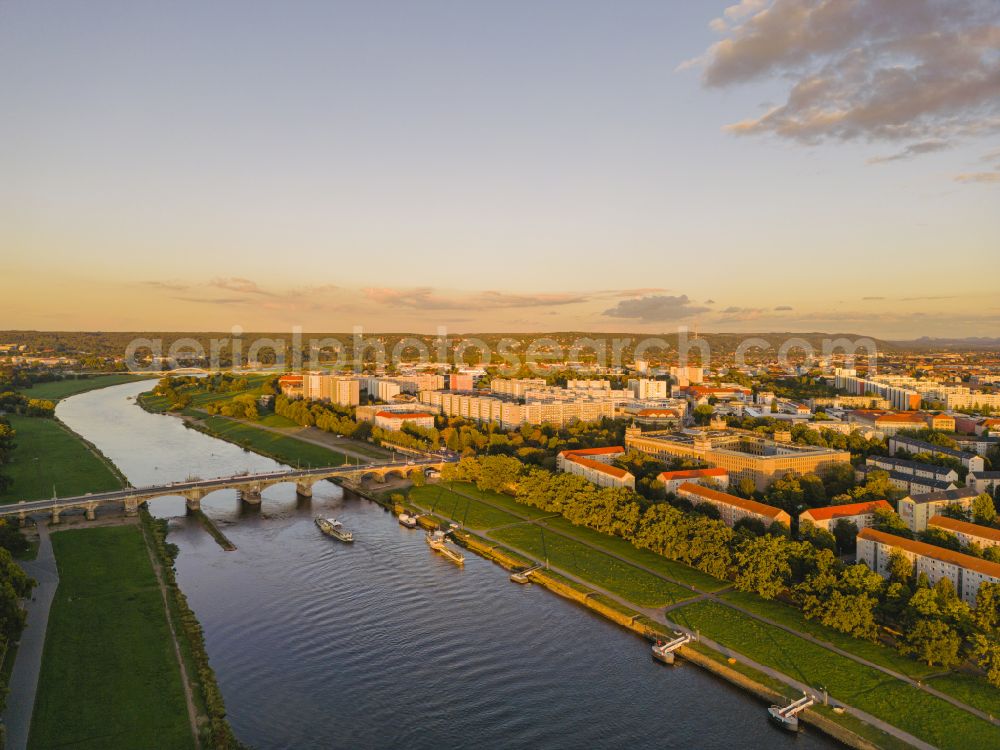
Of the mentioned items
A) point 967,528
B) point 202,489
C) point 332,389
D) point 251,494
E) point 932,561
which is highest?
point 332,389

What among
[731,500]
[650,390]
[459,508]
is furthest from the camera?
[650,390]

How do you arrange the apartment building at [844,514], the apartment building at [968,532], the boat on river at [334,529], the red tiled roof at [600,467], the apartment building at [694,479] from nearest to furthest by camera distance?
the apartment building at [968,532], the apartment building at [844,514], the boat on river at [334,529], the apartment building at [694,479], the red tiled roof at [600,467]

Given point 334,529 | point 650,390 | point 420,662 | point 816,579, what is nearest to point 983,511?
point 816,579

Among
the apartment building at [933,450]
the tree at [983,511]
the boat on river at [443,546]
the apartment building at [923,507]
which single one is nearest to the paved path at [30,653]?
the boat on river at [443,546]

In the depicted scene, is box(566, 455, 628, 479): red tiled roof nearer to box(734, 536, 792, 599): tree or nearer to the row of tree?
the row of tree

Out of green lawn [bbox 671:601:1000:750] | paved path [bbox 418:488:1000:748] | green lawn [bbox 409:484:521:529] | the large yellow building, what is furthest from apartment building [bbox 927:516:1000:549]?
green lawn [bbox 409:484:521:529]

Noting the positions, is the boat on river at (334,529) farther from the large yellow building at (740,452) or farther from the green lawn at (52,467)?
the large yellow building at (740,452)

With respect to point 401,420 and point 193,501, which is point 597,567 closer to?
point 193,501
